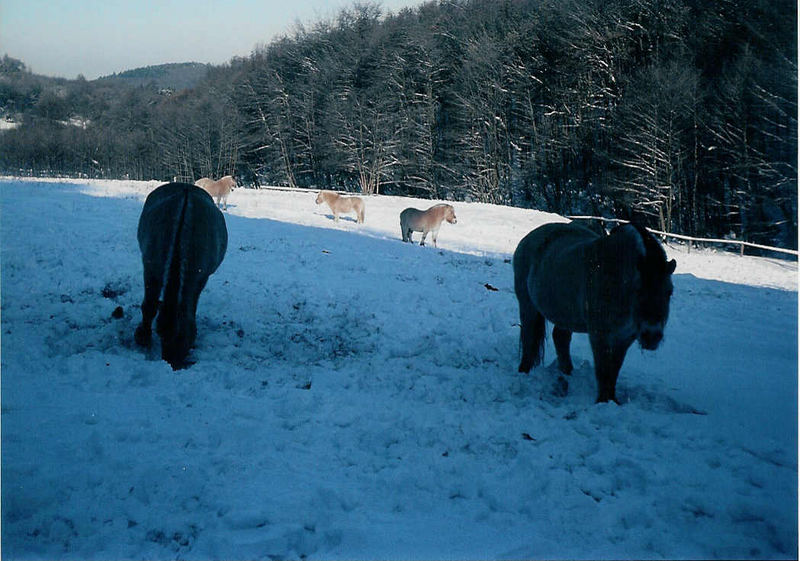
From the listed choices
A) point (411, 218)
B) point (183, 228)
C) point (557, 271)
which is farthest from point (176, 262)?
point (411, 218)

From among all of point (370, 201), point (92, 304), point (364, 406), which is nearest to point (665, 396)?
point (364, 406)

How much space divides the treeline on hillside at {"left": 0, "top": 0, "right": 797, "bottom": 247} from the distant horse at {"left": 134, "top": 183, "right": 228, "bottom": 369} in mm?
18013

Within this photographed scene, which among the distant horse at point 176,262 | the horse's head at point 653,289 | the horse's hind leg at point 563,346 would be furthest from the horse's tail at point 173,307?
the horse's head at point 653,289

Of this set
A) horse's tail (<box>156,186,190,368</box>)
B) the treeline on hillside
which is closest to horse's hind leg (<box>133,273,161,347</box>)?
horse's tail (<box>156,186,190,368</box>)

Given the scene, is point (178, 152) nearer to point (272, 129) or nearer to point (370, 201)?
point (272, 129)

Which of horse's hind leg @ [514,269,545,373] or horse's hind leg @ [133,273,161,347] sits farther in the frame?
horse's hind leg @ [514,269,545,373]

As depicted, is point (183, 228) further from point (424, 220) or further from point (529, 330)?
point (424, 220)

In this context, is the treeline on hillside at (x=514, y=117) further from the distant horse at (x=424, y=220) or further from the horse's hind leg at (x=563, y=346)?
the horse's hind leg at (x=563, y=346)

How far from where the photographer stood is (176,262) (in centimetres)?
502

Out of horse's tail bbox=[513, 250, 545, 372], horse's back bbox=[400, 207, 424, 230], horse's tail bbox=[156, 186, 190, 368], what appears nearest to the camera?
horse's tail bbox=[156, 186, 190, 368]

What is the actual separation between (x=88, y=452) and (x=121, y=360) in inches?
70.7

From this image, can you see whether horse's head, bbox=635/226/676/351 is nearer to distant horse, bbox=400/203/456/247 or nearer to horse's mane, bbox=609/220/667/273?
horse's mane, bbox=609/220/667/273

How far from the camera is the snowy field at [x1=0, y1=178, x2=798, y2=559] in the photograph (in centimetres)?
257

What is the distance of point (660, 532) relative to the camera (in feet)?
8.43
